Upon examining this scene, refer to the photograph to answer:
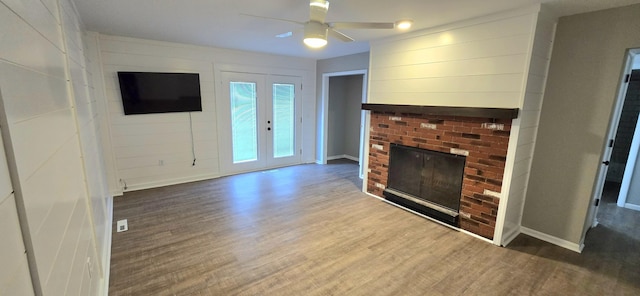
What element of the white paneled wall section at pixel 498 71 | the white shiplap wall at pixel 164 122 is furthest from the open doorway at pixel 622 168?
the white shiplap wall at pixel 164 122

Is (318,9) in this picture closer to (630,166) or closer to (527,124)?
(527,124)

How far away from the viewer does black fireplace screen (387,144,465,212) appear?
3244 mm

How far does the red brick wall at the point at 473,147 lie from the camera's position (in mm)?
2859

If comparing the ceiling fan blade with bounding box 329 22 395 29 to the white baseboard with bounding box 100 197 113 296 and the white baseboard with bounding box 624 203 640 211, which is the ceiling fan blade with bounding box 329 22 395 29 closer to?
the white baseboard with bounding box 100 197 113 296

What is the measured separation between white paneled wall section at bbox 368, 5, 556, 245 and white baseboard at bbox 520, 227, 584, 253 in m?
0.11

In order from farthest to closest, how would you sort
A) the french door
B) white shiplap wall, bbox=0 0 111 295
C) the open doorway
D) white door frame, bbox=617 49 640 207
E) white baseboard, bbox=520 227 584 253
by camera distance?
the french door, white door frame, bbox=617 49 640 207, white baseboard, bbox=520 227 584 253, the open doorway, white shiplap wall, bbox=0 0 111 295

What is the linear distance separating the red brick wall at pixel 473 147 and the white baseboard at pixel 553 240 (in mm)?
573

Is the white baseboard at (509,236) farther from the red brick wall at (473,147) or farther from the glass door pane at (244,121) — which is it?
the glass door pane at (244,121)

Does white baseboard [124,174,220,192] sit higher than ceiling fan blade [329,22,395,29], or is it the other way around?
ceiling fan blade [329,22,395,29]

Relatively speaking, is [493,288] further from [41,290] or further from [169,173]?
[169,173]

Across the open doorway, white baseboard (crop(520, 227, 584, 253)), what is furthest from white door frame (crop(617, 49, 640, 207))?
white baseboard (crop(520, 227, 584, 253))

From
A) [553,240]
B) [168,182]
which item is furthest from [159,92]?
[553,240]

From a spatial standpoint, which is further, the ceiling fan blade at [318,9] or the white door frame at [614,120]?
the white door frame at [614,120]

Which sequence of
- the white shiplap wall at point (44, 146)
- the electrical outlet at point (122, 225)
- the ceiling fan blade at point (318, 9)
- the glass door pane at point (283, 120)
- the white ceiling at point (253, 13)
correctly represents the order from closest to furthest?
the white shiplap wall at point (44, 146), the ceiling fan blade at point (318, 9), the white ceiling at point (253, 13), the electrical outlet at point (122, 225), the glass door pane at point (283, 120)
